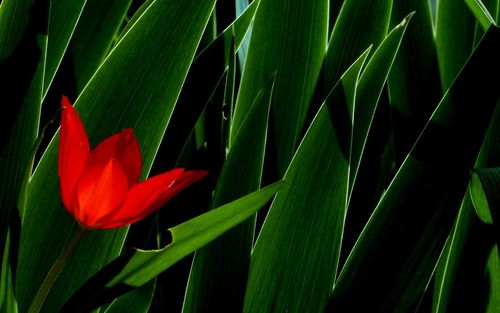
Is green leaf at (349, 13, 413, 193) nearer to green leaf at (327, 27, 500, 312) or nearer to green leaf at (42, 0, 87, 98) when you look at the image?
green leaf at (327, 27, 500, 312)

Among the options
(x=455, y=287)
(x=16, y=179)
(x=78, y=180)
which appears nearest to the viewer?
(x=78, y=180)

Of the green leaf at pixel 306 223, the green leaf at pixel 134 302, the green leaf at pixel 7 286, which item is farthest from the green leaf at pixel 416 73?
the green leaf at pixel 7 286

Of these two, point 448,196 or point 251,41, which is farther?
point 251,41

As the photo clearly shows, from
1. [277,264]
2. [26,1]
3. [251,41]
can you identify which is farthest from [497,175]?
[26,1]

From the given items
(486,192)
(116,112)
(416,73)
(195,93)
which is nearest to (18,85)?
(116,112)

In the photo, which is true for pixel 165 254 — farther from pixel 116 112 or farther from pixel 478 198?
pixel 478 198

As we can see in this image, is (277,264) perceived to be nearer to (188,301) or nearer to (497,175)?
(188,301)

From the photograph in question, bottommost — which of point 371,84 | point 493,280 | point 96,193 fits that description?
point 493,280
